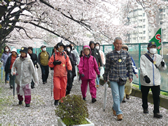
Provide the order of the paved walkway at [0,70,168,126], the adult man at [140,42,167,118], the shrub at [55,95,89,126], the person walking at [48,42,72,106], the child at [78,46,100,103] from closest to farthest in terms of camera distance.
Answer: the shrub at [55,95,89,126] < the paved walkway at [0,70,168,126] < the adult man at [140,42,167,118] < the person walking at [48,42,72,106] < the child at [78,46,100,103]

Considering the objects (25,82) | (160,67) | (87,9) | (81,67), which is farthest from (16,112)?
(87,9)

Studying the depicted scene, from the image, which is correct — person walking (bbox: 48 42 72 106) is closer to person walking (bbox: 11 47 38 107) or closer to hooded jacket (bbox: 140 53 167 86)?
Result: person walking (bbox: 11 47 38 107)

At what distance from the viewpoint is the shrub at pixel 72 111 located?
165 inches

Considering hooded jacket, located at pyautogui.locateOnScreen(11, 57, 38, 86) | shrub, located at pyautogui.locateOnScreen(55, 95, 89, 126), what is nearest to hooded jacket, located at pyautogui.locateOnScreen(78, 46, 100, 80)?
hooded jacket, located at pyautogui.locateOnScreen(11, 57, 38, 86)

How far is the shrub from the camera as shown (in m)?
4.18

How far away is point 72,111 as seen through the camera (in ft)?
13.9

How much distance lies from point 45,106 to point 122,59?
10.3 feet

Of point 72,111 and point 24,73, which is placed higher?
point 24,73

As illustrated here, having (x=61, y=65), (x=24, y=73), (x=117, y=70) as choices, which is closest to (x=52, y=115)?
(x=61, y=65)

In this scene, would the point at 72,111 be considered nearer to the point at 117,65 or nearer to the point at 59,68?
the point at 117,65

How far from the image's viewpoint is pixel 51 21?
1553 cm

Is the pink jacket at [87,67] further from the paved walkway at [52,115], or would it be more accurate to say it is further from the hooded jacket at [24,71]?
the hooded jacket at [24,71]

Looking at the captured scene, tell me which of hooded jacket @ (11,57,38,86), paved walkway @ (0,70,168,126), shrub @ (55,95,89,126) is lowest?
paved walkway @ (0,70,168,126)

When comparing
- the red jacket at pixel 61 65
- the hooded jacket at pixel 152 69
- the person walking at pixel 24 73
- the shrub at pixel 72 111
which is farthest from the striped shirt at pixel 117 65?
the person walking at pixel 24 73
